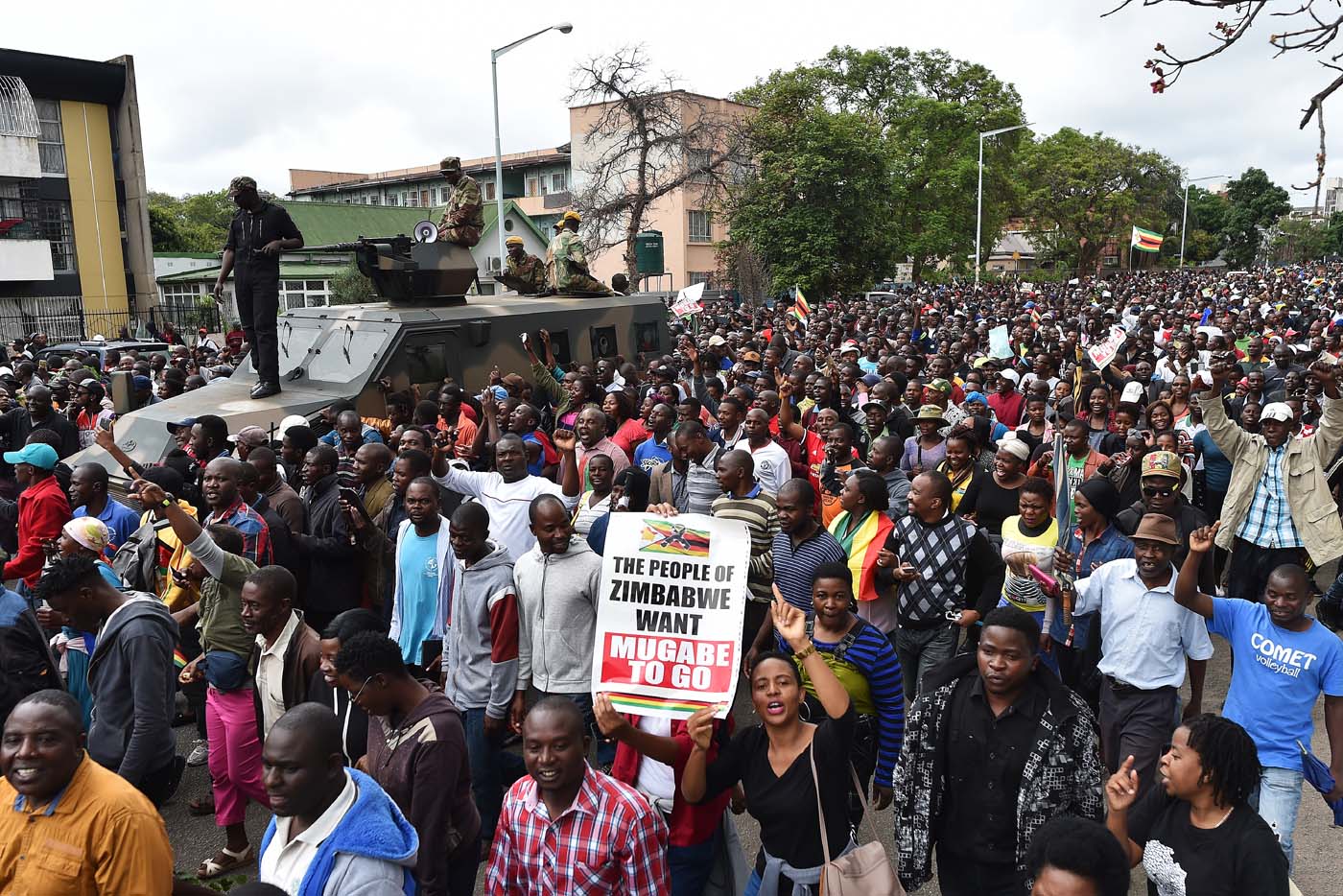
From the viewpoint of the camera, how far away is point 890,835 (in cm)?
525

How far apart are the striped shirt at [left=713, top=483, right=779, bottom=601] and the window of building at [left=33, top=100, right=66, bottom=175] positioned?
34.4 m

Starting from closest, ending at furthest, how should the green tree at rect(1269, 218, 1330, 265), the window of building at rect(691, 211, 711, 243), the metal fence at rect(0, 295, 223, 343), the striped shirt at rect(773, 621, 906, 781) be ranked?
the striped shirt at rect(773, 621, 906, 781), the metal fence at rect(0, 295, 223, 343), the window of building at rect(691, 211, 711, 243), the green tree at rect(1269, 218, 1330, 265)

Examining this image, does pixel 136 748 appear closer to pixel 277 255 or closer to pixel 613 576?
pixel 613 576

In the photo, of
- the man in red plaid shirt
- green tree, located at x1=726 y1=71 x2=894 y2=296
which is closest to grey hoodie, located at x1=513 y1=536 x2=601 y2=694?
the man in red plaid shirt

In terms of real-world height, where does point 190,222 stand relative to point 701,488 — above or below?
above

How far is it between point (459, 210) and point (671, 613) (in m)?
8.79

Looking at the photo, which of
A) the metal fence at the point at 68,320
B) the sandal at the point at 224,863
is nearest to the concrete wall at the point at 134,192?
the metal fence at the point at 68,320

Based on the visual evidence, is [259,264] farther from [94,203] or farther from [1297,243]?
[1297,243]

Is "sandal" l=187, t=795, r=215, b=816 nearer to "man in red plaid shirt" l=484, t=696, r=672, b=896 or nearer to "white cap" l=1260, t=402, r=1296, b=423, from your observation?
"man in red plaid shirt" l=484, t=696, r=672, b=896

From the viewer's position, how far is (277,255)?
952 centimetres

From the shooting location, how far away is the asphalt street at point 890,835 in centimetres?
475

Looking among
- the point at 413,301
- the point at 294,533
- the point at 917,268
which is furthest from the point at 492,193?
the point at 294,533

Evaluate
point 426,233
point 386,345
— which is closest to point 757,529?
point 386,345

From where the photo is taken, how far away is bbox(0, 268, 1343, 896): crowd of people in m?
3.06
